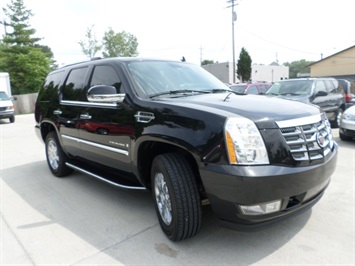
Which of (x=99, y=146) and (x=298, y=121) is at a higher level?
(x=298, y=121)

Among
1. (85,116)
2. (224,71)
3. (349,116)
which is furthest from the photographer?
(224,71)

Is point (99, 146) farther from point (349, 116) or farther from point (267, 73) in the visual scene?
point (267, 73)

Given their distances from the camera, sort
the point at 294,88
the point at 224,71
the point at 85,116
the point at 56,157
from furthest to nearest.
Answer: the point at 224,71, the point at 294,88, the point at 56,157, the point at 85,116

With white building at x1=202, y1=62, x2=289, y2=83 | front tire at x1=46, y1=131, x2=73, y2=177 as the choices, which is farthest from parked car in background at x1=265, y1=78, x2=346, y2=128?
white building at x1=202, y1=62, x2=289, y2=83

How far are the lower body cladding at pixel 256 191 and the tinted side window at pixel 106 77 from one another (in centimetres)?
169

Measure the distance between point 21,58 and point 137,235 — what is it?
31.9 meters

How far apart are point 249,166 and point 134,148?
1.36 metres

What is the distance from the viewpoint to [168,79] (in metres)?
3.74

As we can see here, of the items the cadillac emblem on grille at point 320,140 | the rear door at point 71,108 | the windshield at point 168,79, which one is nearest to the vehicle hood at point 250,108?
the cadillac emblem on grille at point 320,140

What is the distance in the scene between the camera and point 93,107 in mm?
3910

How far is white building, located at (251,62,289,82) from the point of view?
169ft

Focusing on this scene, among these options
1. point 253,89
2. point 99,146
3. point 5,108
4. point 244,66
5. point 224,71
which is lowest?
point 5,108

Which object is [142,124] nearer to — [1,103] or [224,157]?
[224,157]

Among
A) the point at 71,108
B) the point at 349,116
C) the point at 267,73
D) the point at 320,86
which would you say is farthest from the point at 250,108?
the point at 267,73
